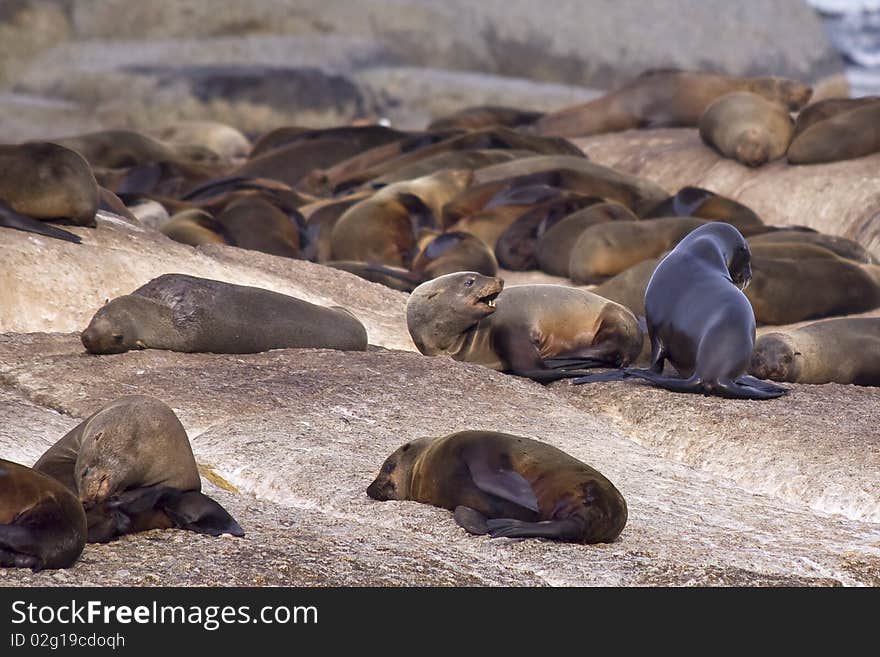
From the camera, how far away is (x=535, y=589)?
3.64m

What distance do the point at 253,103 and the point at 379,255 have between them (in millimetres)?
10499

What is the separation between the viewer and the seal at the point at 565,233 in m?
10.1

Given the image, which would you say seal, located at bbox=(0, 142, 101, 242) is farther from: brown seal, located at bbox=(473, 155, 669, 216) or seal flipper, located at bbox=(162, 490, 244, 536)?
brown seal, located at bbox=(473, 155, 669, 216)

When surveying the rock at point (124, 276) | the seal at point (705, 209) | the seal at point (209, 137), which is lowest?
the seal at point (209, 137)

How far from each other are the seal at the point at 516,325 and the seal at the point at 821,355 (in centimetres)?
65

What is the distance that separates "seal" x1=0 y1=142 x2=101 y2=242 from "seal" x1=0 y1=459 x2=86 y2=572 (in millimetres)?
3849

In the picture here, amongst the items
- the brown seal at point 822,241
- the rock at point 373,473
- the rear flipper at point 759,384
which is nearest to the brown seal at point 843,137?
the brown seal at point 822,241

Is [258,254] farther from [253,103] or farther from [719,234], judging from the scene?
[253,103]

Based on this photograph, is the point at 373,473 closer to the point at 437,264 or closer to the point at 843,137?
the point at 437,264

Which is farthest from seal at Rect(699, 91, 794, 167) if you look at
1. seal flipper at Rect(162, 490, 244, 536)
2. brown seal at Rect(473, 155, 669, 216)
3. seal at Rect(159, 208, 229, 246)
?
seal flipper at Rect(162, 490, 244, 536)

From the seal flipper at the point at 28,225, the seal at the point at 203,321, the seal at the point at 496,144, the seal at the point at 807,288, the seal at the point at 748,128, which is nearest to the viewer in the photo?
the seal at the point at 203,321

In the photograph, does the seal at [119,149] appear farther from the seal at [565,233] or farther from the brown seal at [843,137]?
the brown seal at [843,137]

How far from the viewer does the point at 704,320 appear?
6.48m

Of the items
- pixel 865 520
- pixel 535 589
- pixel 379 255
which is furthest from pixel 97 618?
pixel 379 255
